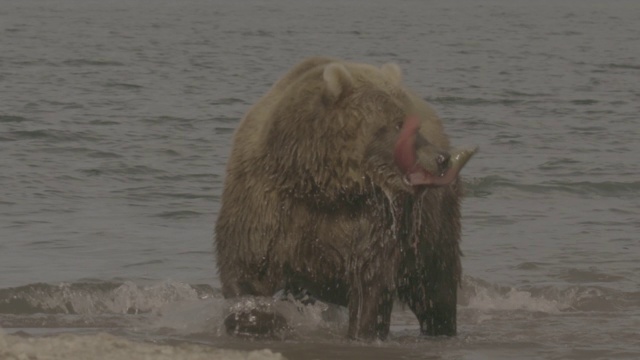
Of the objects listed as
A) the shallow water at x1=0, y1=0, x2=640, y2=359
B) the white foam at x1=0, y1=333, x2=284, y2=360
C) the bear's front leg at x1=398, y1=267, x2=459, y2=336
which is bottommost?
the shallow water at x1=0, y1=0, x2=640, y2=359

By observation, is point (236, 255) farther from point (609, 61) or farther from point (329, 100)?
point (609, 61)

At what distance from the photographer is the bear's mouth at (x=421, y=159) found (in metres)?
6.84

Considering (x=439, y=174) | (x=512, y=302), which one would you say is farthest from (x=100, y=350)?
(x=512, y=302)

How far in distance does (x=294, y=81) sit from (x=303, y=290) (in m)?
1.03

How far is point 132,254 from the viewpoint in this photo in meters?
10.5

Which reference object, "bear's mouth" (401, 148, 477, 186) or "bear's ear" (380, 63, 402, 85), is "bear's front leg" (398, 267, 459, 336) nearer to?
"bear's mouth" (401, 148, 477, 186)

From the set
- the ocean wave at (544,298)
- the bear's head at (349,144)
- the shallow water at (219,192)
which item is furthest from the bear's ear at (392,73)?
the ocean wave at (544,298)

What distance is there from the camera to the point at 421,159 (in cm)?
686

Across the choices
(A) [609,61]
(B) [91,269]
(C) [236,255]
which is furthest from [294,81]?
(A) [609,61]

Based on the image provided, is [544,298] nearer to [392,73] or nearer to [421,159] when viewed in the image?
[392,73]

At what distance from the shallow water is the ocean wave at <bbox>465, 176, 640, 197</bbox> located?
0.03m

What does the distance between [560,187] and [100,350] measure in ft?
26.6

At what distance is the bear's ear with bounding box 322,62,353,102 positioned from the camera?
693 cm

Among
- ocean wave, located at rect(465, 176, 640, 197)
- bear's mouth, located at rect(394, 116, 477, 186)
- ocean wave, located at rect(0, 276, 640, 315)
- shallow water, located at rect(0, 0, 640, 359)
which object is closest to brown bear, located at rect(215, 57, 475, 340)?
bear's mouth, located at rect(394, 116, 477, 186)
